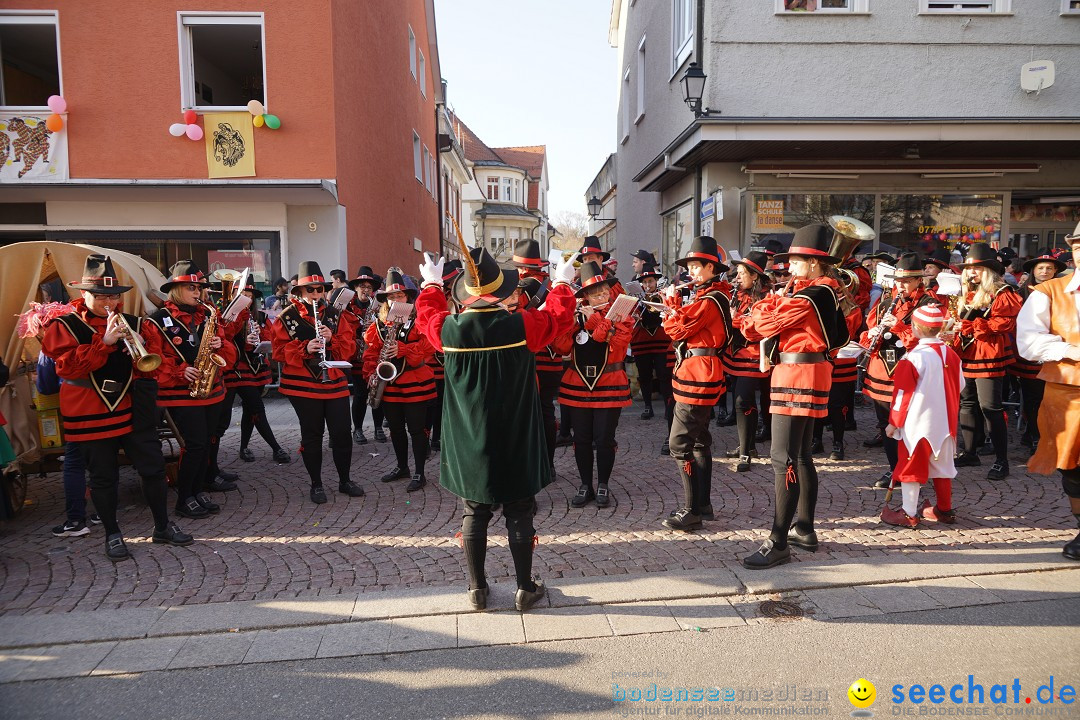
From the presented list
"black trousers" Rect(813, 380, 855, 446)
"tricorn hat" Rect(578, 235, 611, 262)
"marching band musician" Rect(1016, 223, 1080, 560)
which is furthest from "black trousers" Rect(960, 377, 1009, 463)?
"tricorn hat" Rect(578, 235, 611, 262)

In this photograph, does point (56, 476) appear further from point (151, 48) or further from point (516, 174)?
point (516, 174)

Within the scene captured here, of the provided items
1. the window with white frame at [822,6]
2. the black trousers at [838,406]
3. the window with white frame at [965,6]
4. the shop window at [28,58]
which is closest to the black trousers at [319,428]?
the black trousers at [838,406]

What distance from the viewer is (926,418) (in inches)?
193

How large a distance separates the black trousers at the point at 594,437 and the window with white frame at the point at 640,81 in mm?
12057

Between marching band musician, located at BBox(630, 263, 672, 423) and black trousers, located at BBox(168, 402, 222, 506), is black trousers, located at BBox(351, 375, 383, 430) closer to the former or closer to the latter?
black trousers, located at BBox(168, 402, 222, 506)

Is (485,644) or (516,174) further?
(516,174)

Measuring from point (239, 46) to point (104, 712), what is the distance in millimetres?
13907

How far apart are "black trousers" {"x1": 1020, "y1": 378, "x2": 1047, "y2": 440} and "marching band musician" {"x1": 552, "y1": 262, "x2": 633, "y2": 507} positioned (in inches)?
173

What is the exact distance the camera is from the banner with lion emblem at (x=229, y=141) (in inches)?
458

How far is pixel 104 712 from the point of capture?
10.1 feet

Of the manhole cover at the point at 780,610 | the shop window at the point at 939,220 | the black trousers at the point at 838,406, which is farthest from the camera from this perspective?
the shop window at the point at 939,220

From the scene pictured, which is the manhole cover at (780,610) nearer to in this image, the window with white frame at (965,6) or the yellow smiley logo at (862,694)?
the yellow smiley logo at (862,694)

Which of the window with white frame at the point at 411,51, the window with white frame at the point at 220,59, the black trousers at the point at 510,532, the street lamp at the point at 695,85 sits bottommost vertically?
the black trousers at the point at 510,532

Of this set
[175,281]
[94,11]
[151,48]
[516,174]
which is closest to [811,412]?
[175,281]
